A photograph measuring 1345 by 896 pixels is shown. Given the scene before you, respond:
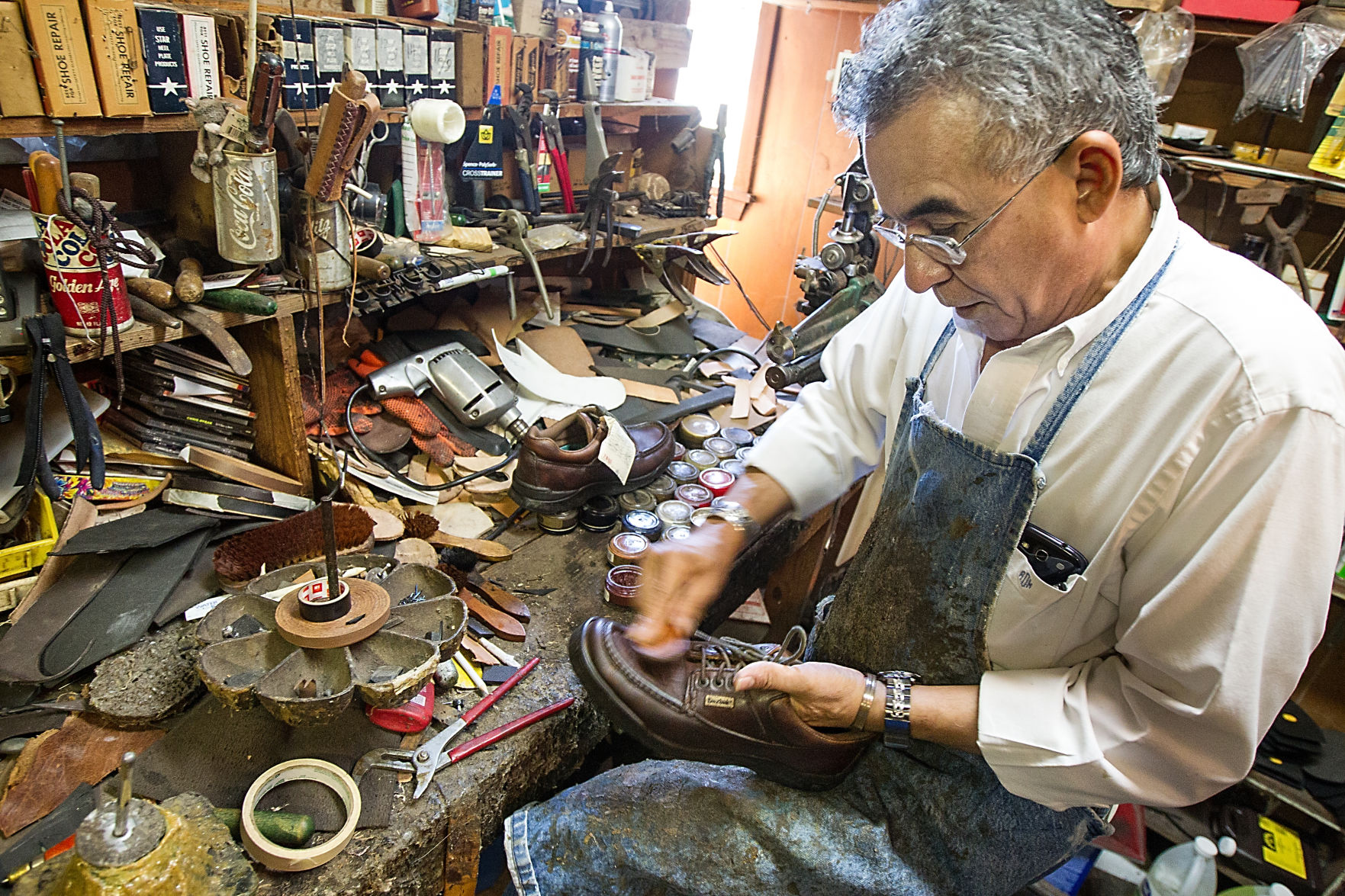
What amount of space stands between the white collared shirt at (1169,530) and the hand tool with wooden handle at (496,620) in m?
0.92

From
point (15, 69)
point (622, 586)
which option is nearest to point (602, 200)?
point (622, 586)

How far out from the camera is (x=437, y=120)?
2.09m

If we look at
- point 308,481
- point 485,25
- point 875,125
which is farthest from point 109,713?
point 485,25

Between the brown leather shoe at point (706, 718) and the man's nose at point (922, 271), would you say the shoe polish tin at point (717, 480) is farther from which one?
the man's nose at point (922, 271)

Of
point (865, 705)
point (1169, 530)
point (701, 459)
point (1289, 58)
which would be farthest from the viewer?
point (1289, 58)

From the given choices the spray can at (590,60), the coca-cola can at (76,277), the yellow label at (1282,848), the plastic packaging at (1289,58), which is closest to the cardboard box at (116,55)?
the coca-cola can at (76,277)

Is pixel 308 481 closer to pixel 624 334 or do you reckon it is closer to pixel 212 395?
pixel 212 395

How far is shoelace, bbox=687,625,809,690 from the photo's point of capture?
143cm

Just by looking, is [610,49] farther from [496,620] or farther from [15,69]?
[496,620]

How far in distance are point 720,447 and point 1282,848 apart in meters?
2.19

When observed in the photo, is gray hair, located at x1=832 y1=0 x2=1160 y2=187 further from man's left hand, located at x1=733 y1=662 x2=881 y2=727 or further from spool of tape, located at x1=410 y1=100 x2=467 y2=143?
spool of tape, located at x1=410 y1=100 x2=467 y2=143

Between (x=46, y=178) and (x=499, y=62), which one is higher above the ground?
(x=499, y=62)

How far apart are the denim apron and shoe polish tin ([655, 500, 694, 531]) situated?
745 mm

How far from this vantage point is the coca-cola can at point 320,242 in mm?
1711
